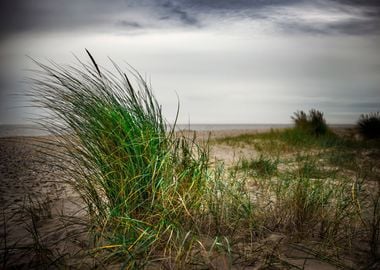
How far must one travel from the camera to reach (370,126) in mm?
9219

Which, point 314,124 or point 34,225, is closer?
point 34,225

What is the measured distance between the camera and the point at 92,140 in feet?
6.38

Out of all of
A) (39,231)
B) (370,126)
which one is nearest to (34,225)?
(39,231)

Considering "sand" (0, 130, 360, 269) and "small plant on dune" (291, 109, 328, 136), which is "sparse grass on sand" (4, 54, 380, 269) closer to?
"sand" (0, 130, 360, 269)

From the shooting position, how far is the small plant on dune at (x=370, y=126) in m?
9.12

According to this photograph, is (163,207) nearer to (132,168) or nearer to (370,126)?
(132,168)

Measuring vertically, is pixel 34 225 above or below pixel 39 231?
above

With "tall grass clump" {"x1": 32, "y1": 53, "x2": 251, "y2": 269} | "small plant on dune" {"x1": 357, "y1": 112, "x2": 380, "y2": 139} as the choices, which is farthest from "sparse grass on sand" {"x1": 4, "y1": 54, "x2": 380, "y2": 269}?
"small plant on dune" {"x1": 357, "y1": 112, "x2": 380, "y2": 139}

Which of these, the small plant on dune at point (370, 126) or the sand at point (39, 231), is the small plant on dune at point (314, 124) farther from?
the sand at point (39, 231)

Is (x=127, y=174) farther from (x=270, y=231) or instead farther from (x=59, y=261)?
(x=270, y=231)

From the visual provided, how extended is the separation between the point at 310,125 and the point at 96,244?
921 centimetres

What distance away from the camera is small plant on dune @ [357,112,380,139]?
9117mm

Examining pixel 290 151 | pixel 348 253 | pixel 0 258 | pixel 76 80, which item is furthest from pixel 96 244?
pixel 290 151

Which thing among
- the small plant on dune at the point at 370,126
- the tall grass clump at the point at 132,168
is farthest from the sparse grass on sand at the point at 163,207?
the small plant on dune at the point at 370,126
